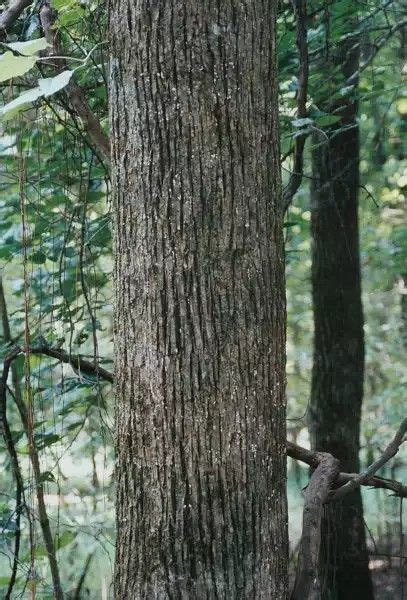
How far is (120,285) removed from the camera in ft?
5.57

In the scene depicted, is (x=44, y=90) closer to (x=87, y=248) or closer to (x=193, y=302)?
(x=193, y=302)

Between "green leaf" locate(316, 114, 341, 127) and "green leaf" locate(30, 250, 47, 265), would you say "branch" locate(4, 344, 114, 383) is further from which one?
"green leaf" locate(316, 114, 341, 127)

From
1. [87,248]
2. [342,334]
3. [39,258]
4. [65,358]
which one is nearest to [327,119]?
[87,248]

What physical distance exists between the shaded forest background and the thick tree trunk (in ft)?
0.65

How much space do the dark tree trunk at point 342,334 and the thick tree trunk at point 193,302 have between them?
10.6 feet

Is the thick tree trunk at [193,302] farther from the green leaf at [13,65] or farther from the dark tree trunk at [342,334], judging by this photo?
the dark tree trunk at [342,334]

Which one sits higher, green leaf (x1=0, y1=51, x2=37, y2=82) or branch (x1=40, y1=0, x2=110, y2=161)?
branch (x1=40, y1=0, x2=110, y2=161)

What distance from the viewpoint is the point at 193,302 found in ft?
5.29

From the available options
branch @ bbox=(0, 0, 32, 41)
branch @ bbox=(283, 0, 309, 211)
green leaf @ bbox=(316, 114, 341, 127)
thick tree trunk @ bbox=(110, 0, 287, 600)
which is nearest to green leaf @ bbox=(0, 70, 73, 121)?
thick tree trunk @ bbox=(110, 0, 287, 600)

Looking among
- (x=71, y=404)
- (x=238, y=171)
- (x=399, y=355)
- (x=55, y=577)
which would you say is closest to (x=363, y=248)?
(x=399, y=355)

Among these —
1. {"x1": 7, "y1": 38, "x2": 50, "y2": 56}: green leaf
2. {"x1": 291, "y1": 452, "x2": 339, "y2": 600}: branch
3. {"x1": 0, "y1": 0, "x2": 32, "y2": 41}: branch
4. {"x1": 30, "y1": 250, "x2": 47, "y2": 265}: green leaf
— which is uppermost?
{"x1": 0, "y1": 0, "x2": 32, "y2": 41}: branch

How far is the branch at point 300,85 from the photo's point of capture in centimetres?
311

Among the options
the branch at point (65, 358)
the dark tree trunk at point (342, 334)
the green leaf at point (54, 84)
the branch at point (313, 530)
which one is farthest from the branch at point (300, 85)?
the green leaf at point (54, 84)

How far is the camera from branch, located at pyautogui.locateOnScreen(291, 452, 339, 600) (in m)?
1.96
